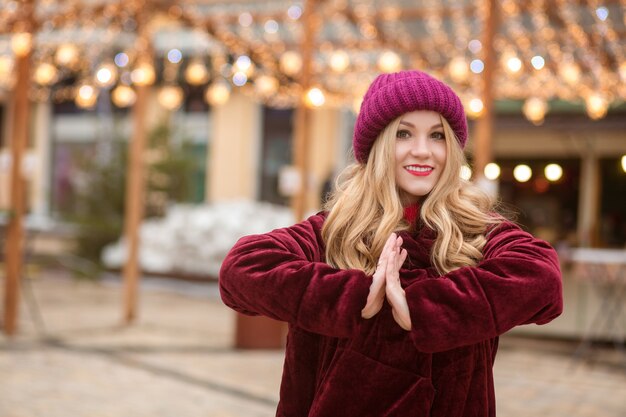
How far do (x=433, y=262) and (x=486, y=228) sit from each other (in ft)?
0.52

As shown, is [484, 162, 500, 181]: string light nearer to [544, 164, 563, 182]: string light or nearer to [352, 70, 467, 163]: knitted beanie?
[352, 70, 467, 163]: knitted beanie

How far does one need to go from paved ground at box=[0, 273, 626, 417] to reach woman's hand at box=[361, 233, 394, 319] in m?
3.71

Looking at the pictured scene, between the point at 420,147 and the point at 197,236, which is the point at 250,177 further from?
the point at 420,147

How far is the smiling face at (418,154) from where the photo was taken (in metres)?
1.77

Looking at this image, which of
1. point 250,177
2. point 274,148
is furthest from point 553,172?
point 250,177

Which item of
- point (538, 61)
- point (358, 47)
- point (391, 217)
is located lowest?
point (391, 217)

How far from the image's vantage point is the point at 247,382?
6.07 meters

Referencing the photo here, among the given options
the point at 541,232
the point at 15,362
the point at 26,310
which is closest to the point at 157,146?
the point at 26,310

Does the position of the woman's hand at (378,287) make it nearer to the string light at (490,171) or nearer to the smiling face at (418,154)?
the smiling face at (418,154)

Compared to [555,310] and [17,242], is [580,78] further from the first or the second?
[555,310]

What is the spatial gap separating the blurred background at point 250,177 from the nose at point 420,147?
33.2 inches

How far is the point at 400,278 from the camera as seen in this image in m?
1.74

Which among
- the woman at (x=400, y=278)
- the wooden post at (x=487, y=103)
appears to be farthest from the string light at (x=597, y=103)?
the woman at (x=400, y=278)

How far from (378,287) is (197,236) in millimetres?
11338
